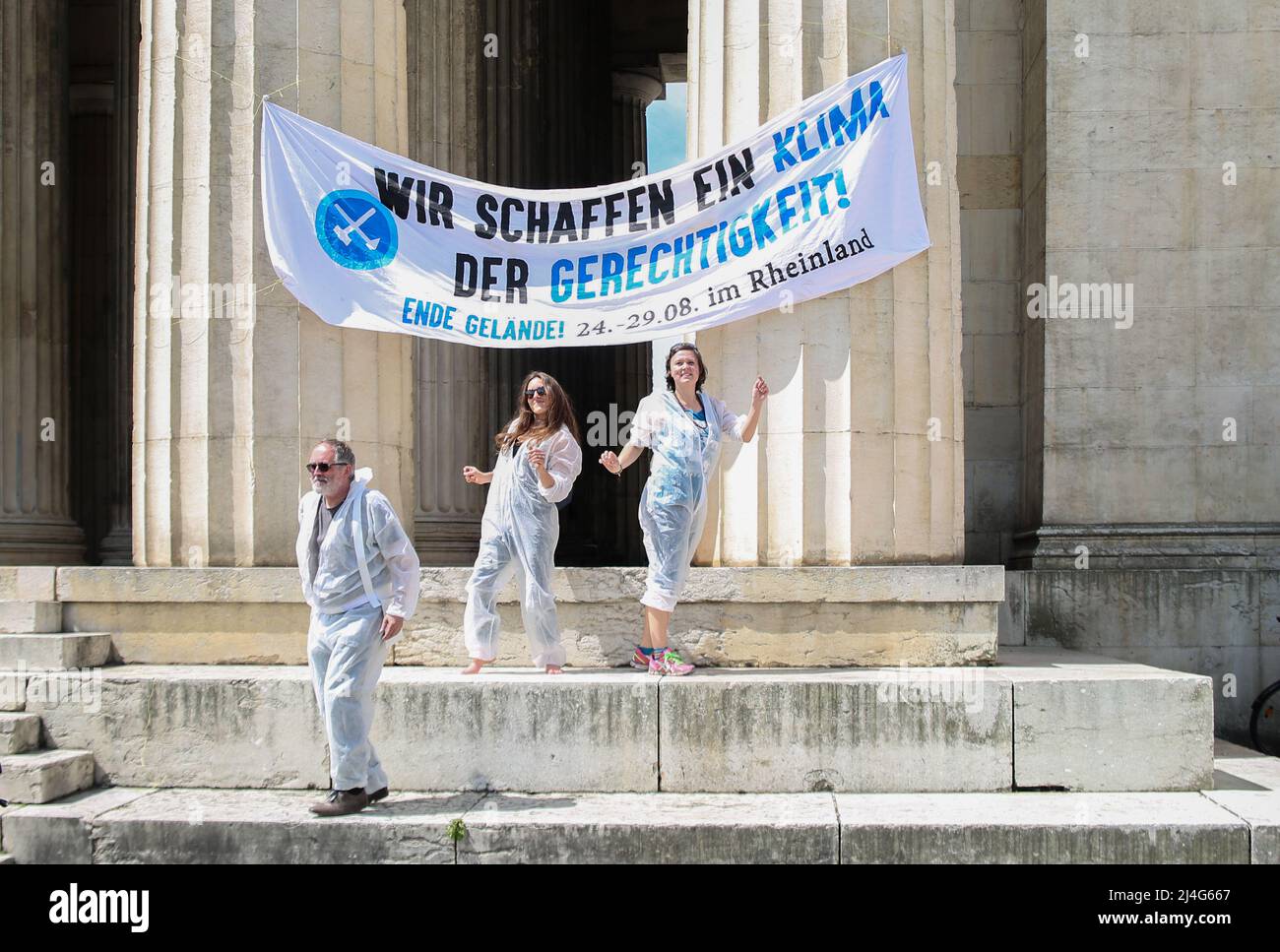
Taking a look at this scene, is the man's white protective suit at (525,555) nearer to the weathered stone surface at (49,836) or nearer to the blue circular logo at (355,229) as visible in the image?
the blue circular logo at (355,229)

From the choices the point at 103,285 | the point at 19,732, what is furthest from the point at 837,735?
the point at 103,285

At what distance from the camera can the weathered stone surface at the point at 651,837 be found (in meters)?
6.98

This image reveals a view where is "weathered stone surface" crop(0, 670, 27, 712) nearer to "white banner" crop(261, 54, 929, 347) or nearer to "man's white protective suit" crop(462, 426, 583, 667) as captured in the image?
"man's white protective suit" crop(462, 426, 583, 667)

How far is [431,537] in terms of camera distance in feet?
45.8

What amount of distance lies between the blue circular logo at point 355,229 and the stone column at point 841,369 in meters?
2.34

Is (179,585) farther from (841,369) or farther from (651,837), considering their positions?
(841,369)

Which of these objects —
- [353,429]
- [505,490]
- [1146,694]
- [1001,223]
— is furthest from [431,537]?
[1146,694]

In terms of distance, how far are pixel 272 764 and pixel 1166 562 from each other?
7814 millimetres

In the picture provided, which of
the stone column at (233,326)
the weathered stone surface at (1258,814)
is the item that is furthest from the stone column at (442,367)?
the weathered stone surface at (1258,814)

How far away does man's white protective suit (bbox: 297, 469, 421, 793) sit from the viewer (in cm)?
717

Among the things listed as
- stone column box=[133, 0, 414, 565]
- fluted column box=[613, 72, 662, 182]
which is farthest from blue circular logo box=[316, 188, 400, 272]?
fluted column box=[613, 72, 662, 182]

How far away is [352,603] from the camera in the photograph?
727 cm
